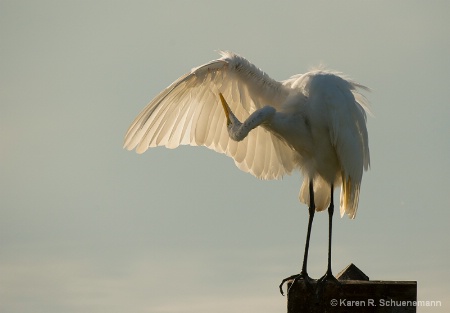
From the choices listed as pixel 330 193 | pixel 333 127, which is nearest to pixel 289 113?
pixel 333 127

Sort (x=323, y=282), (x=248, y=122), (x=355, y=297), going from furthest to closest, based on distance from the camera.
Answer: (x=248, y=122), (x=323, y=282), (x=355, y=297)

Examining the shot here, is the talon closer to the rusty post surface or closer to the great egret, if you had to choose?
the great egret

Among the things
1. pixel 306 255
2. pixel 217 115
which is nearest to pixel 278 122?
pixel 217 115

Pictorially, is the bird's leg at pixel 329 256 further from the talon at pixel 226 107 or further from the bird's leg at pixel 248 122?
the talon at pixel 226 107

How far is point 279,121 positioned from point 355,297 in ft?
10.2

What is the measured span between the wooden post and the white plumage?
2379 millimetres

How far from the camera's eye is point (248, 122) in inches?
428

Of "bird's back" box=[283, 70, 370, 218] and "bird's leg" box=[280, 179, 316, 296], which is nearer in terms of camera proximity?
"bird's leg" box=[280, 179, 316, 296]

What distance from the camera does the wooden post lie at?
332 inches

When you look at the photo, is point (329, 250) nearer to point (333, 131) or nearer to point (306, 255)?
point (306, 255)

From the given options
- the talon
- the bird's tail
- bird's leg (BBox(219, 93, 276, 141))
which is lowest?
the bird's tail

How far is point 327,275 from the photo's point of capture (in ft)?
33.2

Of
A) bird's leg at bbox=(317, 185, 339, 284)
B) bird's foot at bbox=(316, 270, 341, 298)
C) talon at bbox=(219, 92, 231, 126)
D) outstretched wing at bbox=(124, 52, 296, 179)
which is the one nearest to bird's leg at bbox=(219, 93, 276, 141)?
talon at bbox=(219, 92, 231, 126)

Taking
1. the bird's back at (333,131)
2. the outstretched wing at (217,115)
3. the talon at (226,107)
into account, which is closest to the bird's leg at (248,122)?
the talon at (226,107)
